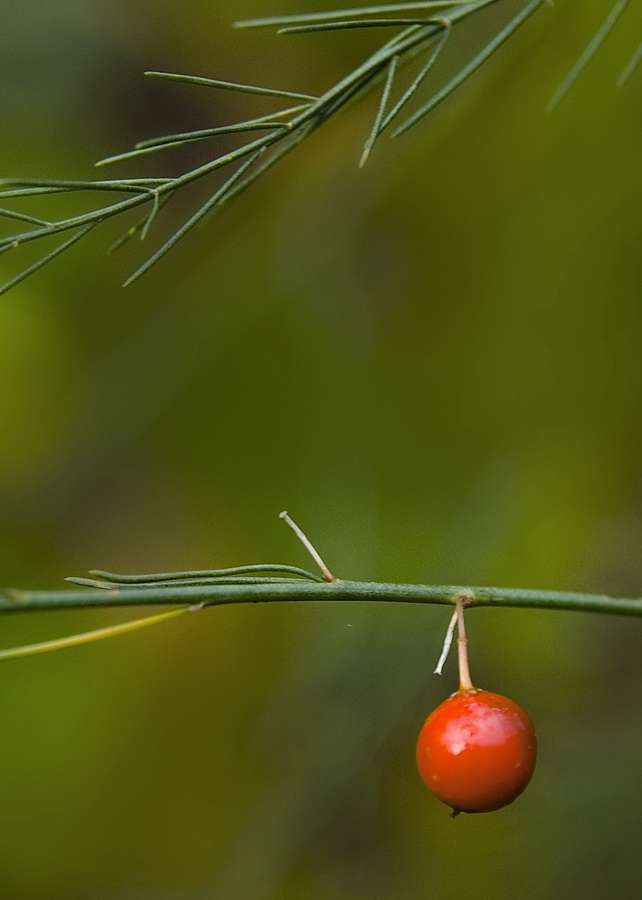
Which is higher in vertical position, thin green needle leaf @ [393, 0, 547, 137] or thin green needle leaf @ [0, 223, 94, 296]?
thin green needle leaf @ [393, 0, 547, 137]

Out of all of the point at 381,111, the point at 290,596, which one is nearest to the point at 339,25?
the point at 381,111

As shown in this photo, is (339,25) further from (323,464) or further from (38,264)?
(323,464)

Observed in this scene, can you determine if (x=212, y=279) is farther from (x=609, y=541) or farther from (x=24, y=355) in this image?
(x=609, y=541)

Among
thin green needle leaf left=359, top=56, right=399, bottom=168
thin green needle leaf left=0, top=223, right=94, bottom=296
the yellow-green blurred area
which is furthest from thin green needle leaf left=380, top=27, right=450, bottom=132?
the yellow-green blurred area

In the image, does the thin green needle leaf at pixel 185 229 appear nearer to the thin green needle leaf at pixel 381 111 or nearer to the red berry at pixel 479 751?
the thin green needle leaf at pixel 381 111

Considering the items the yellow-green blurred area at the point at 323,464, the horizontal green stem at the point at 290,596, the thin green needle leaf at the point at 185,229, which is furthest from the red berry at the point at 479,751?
the yellow-green blurred area at the point at 323,464

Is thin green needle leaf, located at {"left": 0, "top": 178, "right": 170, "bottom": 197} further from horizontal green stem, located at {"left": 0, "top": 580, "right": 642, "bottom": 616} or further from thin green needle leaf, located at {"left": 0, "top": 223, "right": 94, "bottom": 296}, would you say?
horizontal green stem, located at {"left": 0, "top": 580, "right": 642, "bottom": 616}
